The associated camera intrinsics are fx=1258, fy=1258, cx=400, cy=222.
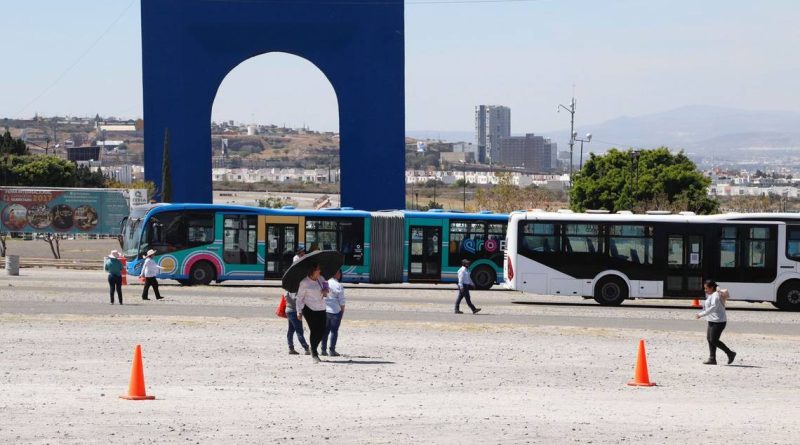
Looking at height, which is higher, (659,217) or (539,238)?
(659,217)

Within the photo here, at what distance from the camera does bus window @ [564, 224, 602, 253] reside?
Answer: 31.4m

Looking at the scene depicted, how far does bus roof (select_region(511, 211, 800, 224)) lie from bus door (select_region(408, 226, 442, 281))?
5.42 m

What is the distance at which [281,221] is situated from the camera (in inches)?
1449

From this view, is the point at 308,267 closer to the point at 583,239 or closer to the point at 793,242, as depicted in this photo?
the point at 583,239

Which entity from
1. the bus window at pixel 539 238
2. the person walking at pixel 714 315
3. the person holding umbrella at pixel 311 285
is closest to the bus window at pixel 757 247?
the bus window at pixel 539 238

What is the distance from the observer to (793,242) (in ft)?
101

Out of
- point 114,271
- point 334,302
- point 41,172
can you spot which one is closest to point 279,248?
point 114,271

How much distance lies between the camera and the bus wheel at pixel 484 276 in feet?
122

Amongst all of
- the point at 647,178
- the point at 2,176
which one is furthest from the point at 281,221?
the point at 2,176

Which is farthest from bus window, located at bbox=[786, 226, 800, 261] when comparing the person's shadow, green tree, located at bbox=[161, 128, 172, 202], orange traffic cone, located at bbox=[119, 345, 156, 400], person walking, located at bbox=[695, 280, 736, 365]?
green tree, located at bbox=[161, 128, 172, 202]

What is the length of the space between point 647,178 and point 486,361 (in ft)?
159

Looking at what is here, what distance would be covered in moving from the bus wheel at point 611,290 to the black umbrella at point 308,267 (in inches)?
546

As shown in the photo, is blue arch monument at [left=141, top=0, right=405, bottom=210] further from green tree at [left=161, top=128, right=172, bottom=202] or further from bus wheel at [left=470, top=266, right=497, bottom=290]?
bus wheel at [left=470, top=266, right=497, bottom=290]

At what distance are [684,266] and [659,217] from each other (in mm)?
1367
